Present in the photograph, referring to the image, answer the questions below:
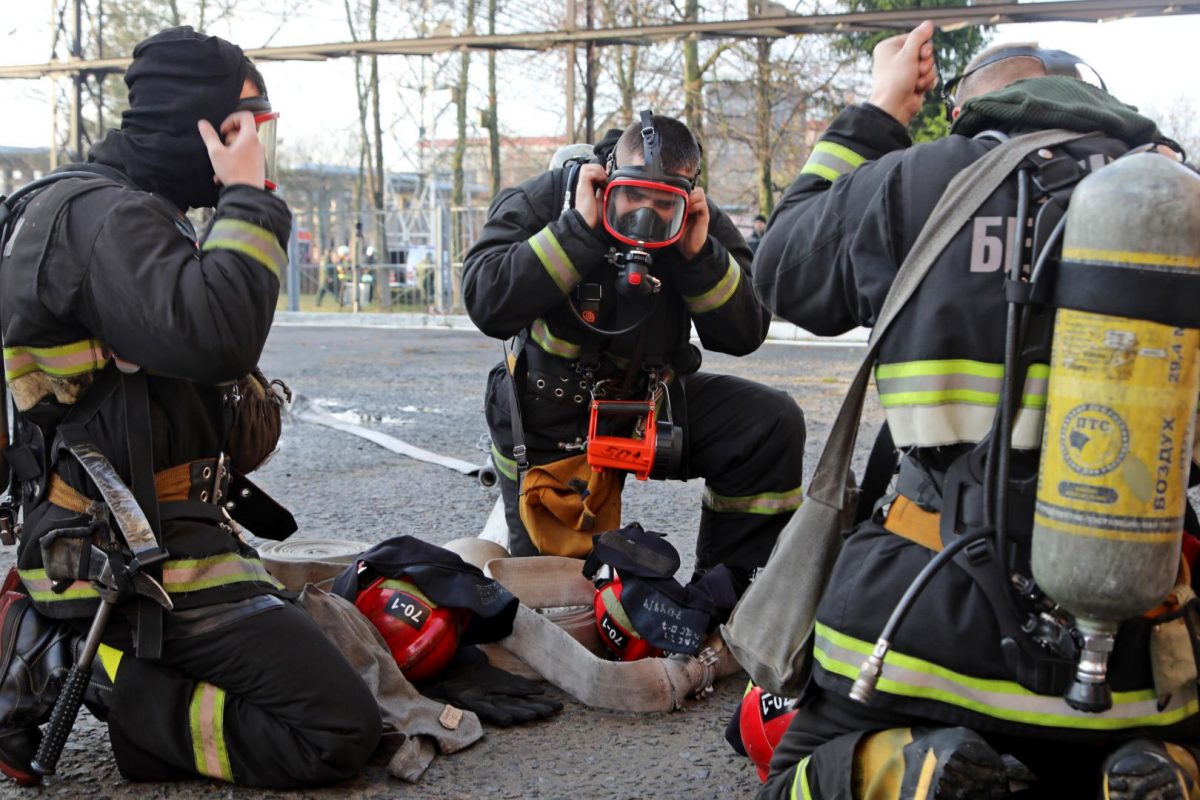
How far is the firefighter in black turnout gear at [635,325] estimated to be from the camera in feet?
12.1

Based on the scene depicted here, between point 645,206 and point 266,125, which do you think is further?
Answer: point 645,206

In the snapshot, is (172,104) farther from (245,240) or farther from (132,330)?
(132,330)

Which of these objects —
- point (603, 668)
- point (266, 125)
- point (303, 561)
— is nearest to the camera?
point (266, 125)

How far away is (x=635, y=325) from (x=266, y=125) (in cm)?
140

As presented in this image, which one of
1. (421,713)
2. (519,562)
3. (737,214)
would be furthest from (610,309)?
(737,214)

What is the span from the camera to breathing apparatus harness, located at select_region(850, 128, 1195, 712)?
186cm

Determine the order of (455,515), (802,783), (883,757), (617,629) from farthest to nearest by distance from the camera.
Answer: (455,515) < (617,629) < (802,783) < (883,757)

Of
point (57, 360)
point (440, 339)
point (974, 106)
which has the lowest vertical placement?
point (440, 339)

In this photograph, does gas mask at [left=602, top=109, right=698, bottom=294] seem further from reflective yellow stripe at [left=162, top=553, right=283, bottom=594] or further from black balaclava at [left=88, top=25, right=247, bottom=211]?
reflective yellow stripe at [left=162, top=553, right=283, bottom=594]

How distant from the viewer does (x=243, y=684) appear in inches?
104

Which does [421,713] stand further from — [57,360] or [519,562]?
[57,360]

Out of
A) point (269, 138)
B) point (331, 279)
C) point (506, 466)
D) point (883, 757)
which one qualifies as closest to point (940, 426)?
point (883, 757)

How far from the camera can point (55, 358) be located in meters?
2.57

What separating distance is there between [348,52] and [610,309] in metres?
12.8
